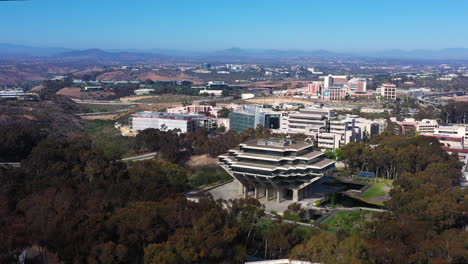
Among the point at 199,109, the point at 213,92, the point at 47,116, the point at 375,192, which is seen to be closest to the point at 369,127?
the point at 375,192

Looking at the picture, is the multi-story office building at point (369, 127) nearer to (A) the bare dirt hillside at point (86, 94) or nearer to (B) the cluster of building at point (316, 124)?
(B) the cluster of building at point (316, 124)

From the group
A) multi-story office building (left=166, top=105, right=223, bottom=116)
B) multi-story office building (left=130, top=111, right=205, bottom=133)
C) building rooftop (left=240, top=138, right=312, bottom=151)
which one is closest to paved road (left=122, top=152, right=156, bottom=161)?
multi-story office building (left=130, top=111, right=205, bottom=133)

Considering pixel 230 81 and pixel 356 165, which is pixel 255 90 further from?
pixel 356 165

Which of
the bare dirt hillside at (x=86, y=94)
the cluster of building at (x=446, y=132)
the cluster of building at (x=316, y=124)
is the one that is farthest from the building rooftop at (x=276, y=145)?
the bare dirt hillside at (x=86, y=94)

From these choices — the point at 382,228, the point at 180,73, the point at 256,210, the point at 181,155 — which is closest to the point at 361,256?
the point at 382,228

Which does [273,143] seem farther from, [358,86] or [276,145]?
[358,86]

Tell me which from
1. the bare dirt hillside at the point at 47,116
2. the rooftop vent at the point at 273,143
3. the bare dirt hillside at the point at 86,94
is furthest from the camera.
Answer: the bare dirt hillside at the point at 86,94

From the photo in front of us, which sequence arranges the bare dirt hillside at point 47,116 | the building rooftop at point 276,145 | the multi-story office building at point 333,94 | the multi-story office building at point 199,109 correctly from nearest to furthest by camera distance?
the building rooftop at point 276,145, the bare dirt hillside at point 47,116, the multi-story office building at point 199,109, the multi-story office building at point 333,94
